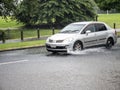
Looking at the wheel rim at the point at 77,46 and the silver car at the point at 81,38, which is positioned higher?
the silver car at the point at 81,38

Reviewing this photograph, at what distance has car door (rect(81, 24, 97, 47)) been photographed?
18750 mm

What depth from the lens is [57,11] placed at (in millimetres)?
37375

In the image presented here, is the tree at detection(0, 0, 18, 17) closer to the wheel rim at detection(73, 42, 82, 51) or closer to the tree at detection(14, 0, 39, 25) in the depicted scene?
→ the tree at detection(14, 0, 39, 25)

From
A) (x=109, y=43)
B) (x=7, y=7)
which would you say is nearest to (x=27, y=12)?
(x=7, y=7)

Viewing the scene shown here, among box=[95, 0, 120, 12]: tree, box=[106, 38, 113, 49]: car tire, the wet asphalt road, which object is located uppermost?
box=[95, 0, 120, 12]: tree

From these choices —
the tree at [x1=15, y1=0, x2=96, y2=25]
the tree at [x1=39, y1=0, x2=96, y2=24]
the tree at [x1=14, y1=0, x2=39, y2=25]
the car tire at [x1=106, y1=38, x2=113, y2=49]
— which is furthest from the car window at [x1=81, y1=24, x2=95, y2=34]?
the tree at [x1=39, y1=0, x2=96, y2=24]

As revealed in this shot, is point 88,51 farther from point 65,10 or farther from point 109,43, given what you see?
point 65,10

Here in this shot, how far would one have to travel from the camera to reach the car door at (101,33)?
1960cm

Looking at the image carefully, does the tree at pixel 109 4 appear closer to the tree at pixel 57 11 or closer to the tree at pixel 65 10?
the tree at pixel 65 10

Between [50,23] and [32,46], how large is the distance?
18.0m

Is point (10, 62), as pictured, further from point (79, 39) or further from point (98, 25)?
point (98, 25)

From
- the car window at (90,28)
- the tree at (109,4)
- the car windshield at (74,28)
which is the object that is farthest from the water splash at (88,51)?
the tree at (109,4)

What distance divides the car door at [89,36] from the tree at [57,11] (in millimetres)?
17028

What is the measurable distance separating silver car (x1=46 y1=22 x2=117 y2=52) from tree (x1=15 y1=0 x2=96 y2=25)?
16669mm
